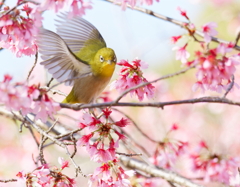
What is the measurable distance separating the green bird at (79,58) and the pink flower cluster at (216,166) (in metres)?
1.28

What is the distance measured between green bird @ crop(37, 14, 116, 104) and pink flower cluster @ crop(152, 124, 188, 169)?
0.80 meters

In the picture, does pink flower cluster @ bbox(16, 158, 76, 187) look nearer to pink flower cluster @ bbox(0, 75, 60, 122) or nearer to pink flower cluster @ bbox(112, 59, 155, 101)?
pink flower cluster @ bbox(0, 75, 60, 122)

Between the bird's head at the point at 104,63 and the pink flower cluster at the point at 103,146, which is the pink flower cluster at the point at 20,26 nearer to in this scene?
the pink flower cluster at the point at 103,146

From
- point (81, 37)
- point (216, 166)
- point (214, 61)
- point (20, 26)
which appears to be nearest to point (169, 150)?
point (216, 166)

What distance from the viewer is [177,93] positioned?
27.6 feet

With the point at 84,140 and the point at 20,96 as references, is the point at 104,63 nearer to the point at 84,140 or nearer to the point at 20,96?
the point at 84,140

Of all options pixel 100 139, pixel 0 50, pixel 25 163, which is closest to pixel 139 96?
pixel 100 139

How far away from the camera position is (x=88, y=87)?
2.97 m

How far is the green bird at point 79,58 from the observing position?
8.16 feet

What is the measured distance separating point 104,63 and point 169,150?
46.0 inches

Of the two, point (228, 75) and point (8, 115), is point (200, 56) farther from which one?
point (8, 115)

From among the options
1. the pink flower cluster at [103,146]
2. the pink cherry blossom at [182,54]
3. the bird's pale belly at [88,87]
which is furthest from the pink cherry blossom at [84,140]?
the bird's pale belly at [88,87]

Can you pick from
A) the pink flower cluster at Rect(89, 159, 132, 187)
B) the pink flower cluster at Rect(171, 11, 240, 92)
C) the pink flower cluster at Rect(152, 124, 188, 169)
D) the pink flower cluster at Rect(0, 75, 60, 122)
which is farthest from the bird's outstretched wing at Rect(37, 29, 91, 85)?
the pink flower cluster at Rect(152, 124, 188, 169)

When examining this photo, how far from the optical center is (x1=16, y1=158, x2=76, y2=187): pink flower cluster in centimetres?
204
